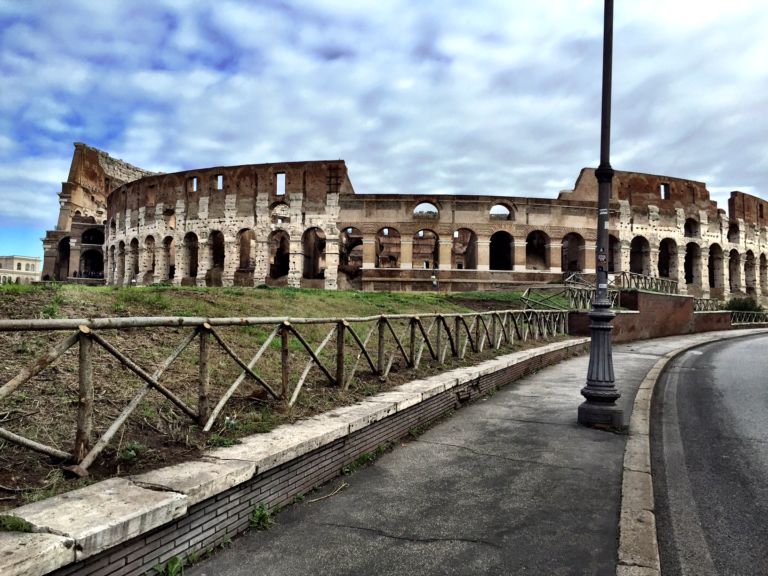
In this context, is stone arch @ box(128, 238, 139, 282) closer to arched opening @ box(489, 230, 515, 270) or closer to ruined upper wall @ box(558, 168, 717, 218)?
arched opening @ box(489, 230, 515, 270)

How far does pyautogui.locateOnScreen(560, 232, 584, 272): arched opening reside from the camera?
33.2 metres

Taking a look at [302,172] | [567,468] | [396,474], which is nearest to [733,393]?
[567,468]

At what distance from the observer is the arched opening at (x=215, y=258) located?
33250 millimetres

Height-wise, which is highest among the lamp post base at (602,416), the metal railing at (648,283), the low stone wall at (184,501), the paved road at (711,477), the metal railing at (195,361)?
the metal railing at (648,283)

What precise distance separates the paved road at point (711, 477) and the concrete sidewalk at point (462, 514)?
1.25 ft

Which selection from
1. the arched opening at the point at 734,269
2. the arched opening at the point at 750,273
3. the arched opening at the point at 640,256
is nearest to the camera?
the arched opening at the point at 640,256

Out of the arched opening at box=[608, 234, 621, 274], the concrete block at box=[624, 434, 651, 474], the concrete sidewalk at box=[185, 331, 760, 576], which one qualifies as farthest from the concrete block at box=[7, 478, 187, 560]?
the arched opening at box=[608, 234, 621, 274]

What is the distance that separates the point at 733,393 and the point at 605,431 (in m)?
4.38

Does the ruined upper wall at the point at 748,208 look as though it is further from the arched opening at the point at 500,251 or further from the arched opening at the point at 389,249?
the arched opening at the point at 389,249

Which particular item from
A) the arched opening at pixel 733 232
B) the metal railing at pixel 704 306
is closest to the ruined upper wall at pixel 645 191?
the arched opening at pixel 733 232

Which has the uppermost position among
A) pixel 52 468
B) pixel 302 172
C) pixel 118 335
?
pixel 302 172

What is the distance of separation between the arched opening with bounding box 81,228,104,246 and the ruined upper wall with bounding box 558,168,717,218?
3874 cm

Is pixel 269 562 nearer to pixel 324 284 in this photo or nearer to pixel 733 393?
pixel 733 393

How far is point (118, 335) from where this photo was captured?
5.78 metres
